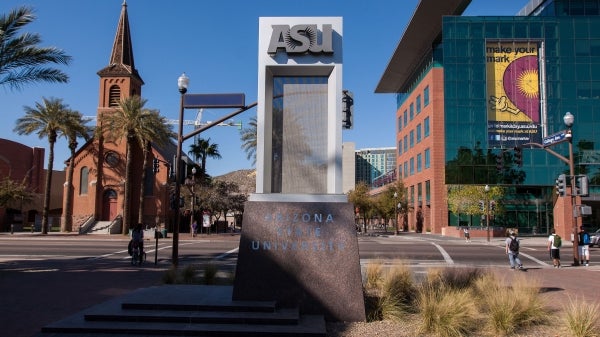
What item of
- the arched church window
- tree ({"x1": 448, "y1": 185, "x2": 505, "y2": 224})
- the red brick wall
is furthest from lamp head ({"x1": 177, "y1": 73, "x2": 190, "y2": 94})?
the red brick wall

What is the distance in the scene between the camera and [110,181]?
5222 centimetres

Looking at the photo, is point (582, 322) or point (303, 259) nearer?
point (582, 322)

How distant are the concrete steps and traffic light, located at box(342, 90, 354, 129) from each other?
4.21m

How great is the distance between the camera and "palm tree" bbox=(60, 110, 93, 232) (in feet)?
154

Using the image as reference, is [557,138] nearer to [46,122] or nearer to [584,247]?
[584,247]

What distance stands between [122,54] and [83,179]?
14837 millimetres

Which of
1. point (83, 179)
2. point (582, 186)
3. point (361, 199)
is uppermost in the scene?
point (83, 179)

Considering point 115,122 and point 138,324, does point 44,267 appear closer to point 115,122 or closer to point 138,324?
point 138,324

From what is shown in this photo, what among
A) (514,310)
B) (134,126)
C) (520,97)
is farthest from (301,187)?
(520,97)

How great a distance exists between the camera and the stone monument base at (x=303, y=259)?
8.55 m

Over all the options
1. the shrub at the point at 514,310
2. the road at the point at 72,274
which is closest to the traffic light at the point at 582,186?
the road at the point at 72,274

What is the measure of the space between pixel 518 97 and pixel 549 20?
8.99 m

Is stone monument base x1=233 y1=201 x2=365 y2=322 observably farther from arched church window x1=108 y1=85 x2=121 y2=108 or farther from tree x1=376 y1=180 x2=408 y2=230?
tree x1=376 y1=180 x2=408 y2=230

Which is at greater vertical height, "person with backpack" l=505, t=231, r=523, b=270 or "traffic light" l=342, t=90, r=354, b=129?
"traffic light" l=342, t=90, r=354, b=129
